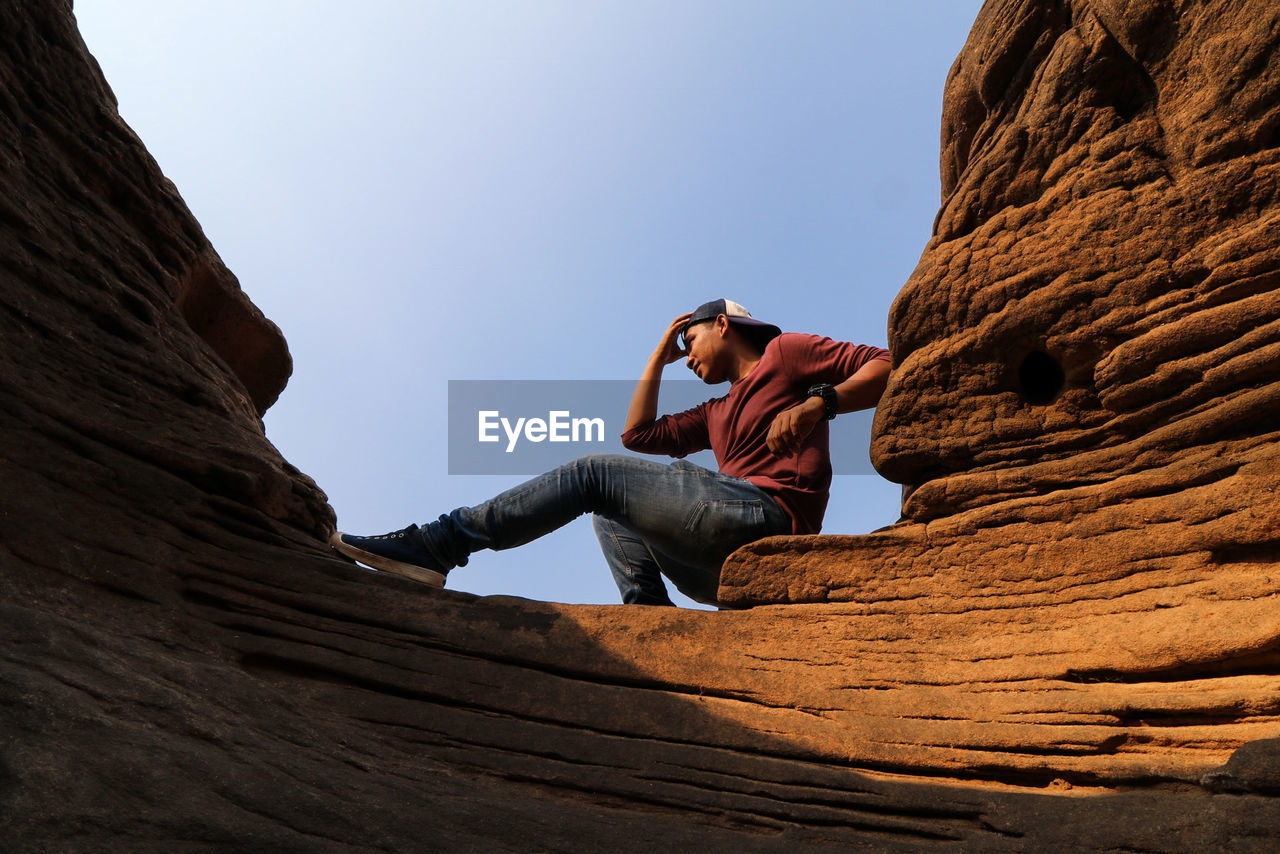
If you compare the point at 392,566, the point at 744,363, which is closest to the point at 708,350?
the point at 744,363

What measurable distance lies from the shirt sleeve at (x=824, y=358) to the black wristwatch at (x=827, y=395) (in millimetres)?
311

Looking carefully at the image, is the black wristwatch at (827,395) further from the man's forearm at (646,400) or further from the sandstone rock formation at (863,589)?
the man's forearm at (646,400)

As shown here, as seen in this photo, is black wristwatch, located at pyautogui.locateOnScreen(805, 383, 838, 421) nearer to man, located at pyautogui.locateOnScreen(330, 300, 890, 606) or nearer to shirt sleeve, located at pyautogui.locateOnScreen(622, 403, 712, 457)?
man, located at pyautogui.locateOnScreen(330, 300, 890, 606)

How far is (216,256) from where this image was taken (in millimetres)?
7180

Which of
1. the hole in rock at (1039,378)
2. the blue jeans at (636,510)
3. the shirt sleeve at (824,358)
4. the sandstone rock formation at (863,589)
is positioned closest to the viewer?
the sandstone rock formation at (863,589)

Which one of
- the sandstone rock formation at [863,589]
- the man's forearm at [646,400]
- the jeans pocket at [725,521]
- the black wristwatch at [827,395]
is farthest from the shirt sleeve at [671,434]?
the sandstone rock formation at [863,589]

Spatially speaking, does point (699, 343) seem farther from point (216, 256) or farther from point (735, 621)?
point (216, 256)

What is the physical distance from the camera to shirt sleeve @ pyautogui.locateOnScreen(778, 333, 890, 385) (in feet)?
19.1

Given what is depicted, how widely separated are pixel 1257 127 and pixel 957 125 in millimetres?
1895

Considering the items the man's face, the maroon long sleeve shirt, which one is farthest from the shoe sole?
the man's face

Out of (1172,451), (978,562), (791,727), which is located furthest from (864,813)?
(1172,451)

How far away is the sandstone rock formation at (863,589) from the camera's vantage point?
3432 millimetres

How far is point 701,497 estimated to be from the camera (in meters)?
5.22

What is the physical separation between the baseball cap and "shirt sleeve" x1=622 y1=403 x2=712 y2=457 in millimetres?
569
